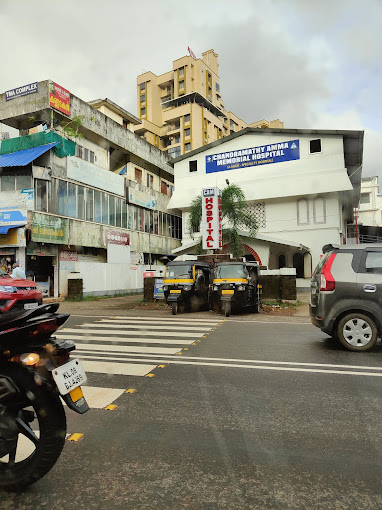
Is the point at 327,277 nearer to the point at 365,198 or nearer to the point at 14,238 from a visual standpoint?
the point at 14,238

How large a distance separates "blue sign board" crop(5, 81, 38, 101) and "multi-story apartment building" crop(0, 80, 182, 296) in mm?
62

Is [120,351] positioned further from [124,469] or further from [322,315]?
[124,469]

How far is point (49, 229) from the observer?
21797mm

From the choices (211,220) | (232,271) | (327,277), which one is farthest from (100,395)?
(211,220)

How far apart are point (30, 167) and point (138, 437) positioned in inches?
834

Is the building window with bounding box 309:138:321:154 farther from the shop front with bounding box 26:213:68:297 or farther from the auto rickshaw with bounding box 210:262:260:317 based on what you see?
the shop front with bounding box 26:213:68:297

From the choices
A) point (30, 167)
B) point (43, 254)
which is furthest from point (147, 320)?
point (30, 167)

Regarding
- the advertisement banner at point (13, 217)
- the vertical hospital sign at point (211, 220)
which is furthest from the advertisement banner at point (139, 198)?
the advertisement banner at point (13, 217)

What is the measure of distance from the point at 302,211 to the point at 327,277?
919 inches

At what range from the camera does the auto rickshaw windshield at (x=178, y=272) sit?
15.0m

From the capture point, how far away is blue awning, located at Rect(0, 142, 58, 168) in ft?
68.5

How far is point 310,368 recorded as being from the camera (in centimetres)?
575

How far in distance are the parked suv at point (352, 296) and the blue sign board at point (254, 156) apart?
2429 centimetres

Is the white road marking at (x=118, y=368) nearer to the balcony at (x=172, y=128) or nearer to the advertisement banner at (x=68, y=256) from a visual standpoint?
the advertisement banner at (x=68, y=256)
